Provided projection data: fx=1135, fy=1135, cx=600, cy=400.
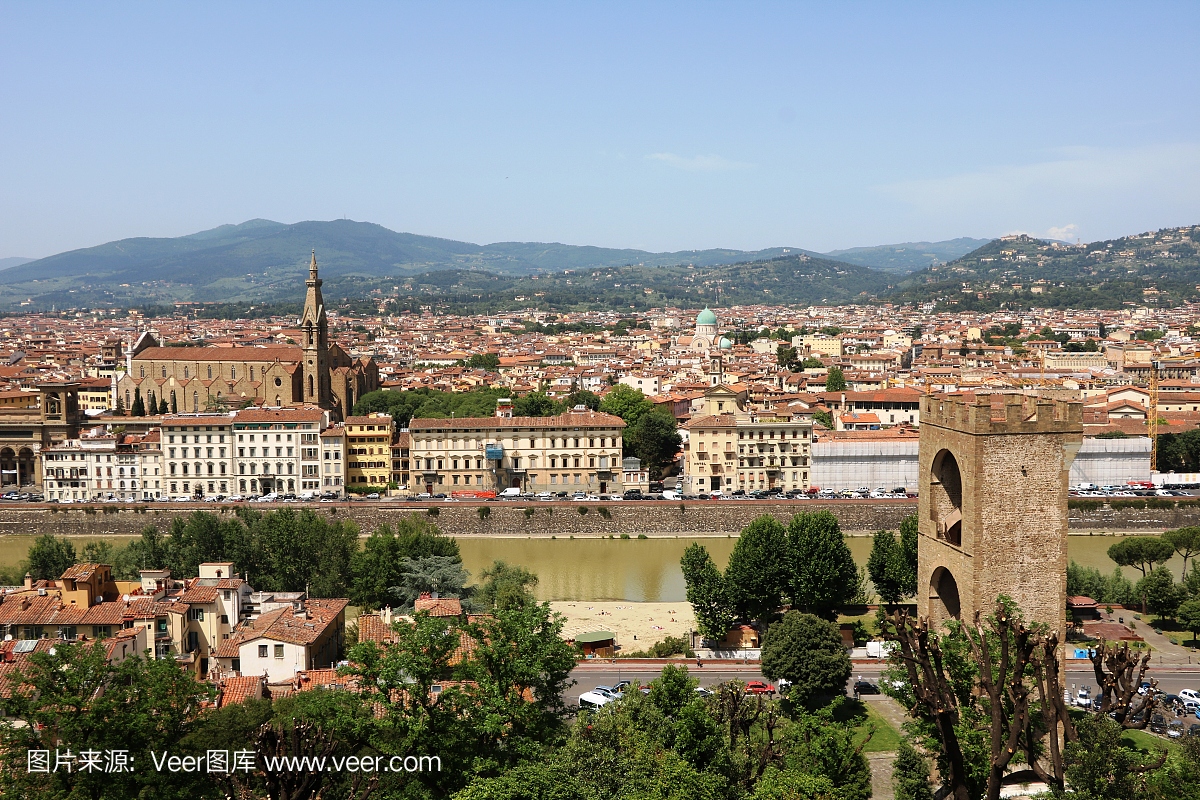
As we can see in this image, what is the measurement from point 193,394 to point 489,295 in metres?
127

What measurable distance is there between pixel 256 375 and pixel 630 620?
24.0 m

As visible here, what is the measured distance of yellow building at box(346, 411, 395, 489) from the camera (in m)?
28.9

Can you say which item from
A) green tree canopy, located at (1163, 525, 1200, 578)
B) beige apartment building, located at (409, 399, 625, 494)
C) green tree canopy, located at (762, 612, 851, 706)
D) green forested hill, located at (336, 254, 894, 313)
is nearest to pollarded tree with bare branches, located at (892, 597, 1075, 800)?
green tree canopy, located at (762, 612, 851, 706)

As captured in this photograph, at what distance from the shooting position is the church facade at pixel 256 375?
36.3 metres

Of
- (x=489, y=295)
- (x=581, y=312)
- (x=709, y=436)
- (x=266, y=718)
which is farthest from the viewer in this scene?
(x=489, y=295)

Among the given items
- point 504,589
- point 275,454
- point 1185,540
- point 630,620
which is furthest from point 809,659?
point 275,454

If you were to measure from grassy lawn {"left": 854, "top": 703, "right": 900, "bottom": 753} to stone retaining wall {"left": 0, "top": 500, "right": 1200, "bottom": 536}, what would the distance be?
45.4 feet

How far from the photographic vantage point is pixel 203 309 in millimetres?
132000

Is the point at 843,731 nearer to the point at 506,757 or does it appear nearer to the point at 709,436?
the point at 506,757

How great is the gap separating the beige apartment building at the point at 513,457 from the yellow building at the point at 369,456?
35.0 inches

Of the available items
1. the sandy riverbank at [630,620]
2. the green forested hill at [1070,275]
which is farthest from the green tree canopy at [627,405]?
the green forested hill at [1070,275]

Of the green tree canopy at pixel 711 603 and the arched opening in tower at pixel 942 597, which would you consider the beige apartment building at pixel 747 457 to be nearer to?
the green tree canopy at pixel 711 603

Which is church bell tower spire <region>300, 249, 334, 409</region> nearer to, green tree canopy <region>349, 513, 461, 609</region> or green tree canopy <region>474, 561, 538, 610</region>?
green tree canopy <region>349, 513, 461, 609</region>

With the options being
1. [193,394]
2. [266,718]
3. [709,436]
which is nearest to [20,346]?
[193,394]
